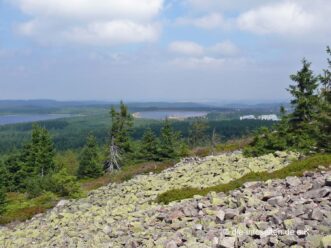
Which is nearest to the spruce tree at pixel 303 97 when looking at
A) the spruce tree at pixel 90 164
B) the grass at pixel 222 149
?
the grass at pixel 222 149

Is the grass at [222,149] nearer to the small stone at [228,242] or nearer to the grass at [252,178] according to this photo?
the grass at [252,178]

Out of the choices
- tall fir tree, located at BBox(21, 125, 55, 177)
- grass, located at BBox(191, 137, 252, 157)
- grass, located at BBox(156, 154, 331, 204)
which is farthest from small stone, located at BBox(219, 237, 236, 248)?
tall fir tree, located at BBox(21, 125, 55, 177)

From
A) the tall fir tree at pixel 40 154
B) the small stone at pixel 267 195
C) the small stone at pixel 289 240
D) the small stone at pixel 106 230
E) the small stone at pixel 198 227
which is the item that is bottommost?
the tall fir tree at pixel 40 154

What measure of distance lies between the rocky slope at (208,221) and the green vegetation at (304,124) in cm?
812

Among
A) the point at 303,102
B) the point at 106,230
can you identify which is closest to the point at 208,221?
the point at 106,230

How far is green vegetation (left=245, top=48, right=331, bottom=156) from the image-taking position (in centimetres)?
2978

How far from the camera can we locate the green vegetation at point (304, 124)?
29781 mm

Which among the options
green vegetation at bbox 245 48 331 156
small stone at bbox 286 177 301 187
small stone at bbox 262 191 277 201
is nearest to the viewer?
small stone at bbox 262 191 277 201

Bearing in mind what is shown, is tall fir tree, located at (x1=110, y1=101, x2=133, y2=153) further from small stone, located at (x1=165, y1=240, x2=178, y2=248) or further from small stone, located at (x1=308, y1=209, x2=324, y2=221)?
small stone, located at (x1=308, y1=209, x2=324, y2=221)

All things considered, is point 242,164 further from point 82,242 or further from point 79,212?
point 82,242

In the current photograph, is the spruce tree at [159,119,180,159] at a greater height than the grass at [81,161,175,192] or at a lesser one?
greater

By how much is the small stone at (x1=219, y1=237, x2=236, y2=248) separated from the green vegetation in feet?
58.1

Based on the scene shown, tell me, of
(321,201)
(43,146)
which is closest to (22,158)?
(43,146)

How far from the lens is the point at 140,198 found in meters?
23.8
